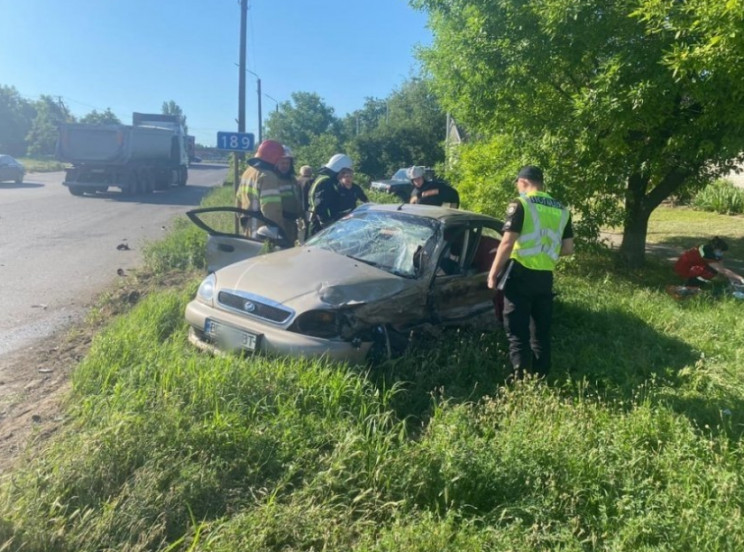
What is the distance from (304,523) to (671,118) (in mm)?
7357

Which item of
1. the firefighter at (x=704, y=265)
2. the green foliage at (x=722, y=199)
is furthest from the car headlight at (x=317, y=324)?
the green foliage at (x=722, y=199)

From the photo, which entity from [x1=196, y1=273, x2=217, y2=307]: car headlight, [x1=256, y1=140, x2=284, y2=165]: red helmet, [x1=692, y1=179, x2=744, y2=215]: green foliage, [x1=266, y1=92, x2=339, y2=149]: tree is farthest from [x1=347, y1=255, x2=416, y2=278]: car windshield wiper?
[x1=266, y1=92, x2=339, y2=149]: tree

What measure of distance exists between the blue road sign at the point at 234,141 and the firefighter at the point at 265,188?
3869mm

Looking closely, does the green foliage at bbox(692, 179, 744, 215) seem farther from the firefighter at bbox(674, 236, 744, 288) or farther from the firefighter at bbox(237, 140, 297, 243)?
the firefighter at bbox(237, 140, 297, 243)

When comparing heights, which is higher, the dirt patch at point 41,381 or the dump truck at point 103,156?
the dump truck at point 103,156

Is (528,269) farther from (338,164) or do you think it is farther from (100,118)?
(100,118)

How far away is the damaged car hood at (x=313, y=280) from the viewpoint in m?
4.68

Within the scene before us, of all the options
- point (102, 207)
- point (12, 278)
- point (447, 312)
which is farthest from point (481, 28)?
point (102, 207)

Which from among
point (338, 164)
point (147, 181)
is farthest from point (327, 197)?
point (147, 181)

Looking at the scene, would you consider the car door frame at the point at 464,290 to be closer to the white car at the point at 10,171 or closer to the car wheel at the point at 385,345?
the car wheel at the point at 385,345

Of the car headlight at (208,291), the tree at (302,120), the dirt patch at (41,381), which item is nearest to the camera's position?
the dirt patch at (41,381)

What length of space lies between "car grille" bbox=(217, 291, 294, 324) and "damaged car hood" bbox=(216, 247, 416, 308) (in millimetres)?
48

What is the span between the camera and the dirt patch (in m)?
3.76

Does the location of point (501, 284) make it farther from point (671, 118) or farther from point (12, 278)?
point (12, 278)
